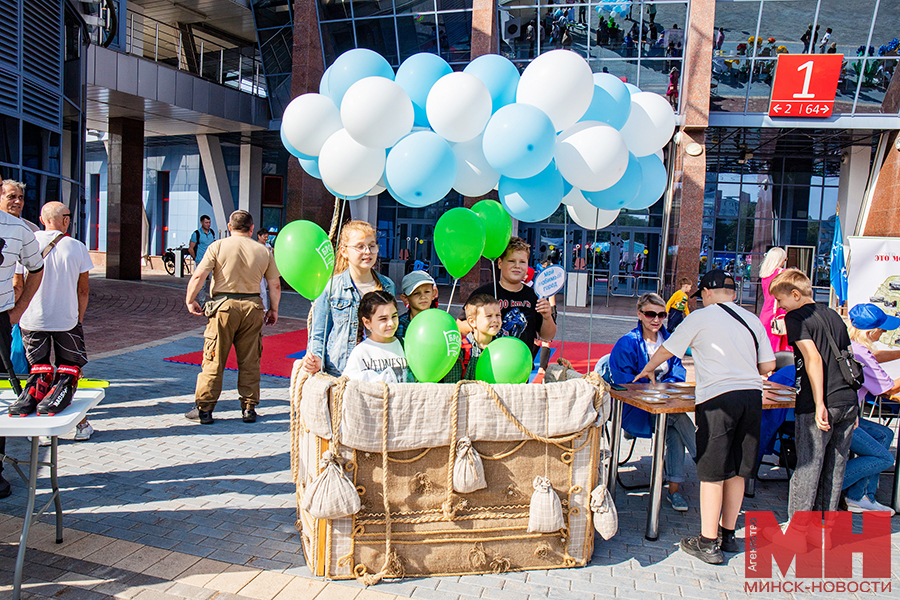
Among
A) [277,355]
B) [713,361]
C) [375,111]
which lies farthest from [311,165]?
[277,355]

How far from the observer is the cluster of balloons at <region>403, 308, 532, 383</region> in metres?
3.16

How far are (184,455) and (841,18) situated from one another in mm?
19065

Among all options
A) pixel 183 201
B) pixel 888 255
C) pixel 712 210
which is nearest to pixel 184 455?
pixel 888 255

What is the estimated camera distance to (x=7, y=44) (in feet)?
29.1

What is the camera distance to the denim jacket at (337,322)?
3.83m

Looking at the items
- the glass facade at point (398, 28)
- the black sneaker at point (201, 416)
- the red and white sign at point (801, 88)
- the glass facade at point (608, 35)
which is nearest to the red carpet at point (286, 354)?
the black sneaker at point (201, 416)

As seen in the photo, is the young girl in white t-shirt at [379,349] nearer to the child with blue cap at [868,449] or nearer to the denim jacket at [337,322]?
the denim jacket at [337,322]

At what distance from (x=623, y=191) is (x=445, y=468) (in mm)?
1966

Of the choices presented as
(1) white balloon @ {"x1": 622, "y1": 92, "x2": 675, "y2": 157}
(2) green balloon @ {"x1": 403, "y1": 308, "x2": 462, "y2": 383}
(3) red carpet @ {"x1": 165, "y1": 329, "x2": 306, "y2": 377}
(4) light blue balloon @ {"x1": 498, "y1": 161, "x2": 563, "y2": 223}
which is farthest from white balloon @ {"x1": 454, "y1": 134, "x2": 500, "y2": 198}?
(3) red carpet @ {"x1": 165, "y1": 329, "x2": 306, "y2": 377}

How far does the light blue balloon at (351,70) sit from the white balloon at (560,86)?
916 millimetres

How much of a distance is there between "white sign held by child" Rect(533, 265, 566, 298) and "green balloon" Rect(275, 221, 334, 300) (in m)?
1.53

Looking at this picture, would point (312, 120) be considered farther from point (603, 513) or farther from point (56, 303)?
point (603, 513)

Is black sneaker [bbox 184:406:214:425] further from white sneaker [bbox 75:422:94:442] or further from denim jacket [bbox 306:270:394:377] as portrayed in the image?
denim jacket [bbox 306:270:394:377]

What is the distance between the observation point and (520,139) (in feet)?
10.7
